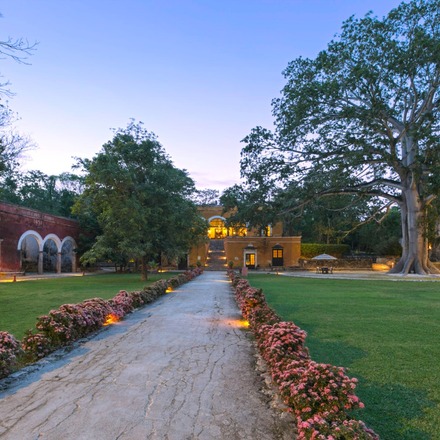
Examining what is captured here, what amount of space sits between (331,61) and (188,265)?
84.8 feet

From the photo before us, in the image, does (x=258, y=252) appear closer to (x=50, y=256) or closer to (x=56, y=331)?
(x=50, y=256)

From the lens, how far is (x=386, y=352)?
5.55m

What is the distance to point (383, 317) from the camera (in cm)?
870

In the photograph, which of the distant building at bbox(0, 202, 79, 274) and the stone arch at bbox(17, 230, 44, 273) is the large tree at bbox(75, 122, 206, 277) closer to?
the distant building at bbox(0, 202, 79, 274)

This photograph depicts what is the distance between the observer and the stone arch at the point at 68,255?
114ft

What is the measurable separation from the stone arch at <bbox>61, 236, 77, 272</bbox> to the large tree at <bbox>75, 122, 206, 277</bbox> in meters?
14.5

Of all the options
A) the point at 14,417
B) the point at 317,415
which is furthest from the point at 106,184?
the point at 317,415

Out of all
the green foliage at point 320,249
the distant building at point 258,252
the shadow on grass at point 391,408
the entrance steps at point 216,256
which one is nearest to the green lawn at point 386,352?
the shadow on grass at point 391,408

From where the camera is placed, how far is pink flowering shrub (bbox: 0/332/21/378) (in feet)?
14.7

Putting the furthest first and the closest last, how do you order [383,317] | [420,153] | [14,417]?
[420,153] → [383,317] → [14,417]

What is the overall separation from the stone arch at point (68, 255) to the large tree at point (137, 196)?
14.5 meters

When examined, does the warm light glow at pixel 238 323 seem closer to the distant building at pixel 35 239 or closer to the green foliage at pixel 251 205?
the green foliage at pixel 251 205

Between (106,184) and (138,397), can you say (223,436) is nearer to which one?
(138,397)

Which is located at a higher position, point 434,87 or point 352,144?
point 434,87
